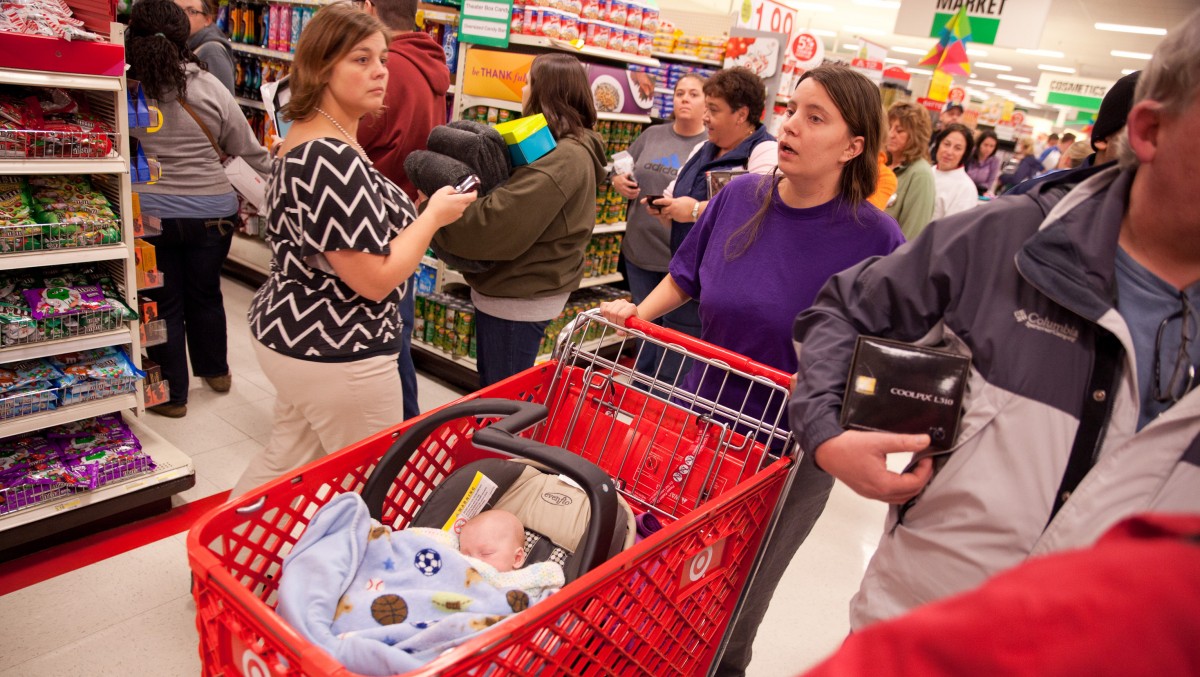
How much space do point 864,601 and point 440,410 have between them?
913 millimetres

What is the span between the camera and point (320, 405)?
84.2 inches

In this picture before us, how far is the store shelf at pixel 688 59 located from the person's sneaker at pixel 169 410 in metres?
3.76

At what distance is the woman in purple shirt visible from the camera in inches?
76.7

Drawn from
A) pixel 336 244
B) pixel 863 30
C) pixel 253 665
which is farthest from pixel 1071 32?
pixel 253 665

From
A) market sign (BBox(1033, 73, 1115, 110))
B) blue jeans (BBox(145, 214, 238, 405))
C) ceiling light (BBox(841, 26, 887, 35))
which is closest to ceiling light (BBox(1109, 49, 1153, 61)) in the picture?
Answer: market sign (BBox(1033, 73, 1115, 110))

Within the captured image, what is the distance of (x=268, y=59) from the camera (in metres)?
5.65

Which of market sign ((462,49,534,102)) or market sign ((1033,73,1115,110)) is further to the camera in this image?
market sign ((1033,73,1115,110))

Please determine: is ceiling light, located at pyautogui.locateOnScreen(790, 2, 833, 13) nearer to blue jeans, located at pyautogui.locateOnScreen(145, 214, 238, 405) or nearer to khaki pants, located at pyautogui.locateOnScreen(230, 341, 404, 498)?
blue jeans, located at pyautogui.locateOnScreen(145, 214, 238, 405)

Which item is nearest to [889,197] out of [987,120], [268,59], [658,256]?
[658,256]

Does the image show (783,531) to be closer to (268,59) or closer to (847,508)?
(847,508)

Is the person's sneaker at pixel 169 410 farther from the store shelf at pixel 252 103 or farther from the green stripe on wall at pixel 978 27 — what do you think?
the green stripe on wall at pixel 978 27

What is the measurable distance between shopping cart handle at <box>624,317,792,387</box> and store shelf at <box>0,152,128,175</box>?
1870mm

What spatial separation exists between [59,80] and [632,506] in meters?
2.14

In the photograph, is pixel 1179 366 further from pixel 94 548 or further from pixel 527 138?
pixel 94 548
